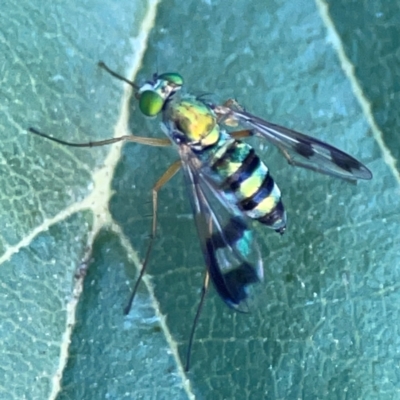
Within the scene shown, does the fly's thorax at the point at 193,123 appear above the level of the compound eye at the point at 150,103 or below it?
below

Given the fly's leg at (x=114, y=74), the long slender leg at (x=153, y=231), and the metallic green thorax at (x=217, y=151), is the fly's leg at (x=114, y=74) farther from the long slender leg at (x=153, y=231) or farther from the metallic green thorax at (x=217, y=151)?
the long slender leg at (x=153, y=231)

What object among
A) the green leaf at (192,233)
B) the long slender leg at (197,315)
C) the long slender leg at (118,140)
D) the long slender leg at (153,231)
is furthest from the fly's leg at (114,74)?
the long slender leg at (197,315)

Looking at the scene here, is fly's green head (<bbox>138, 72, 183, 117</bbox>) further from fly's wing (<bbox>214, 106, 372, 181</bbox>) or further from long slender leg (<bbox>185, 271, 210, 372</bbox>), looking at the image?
long slender leg (<bbox>185, 271, 210, 372</bbox>)

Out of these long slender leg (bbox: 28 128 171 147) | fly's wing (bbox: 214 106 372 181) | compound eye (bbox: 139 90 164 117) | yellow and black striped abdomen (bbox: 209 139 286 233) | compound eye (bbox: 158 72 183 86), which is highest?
compound eye (bbox: 158 72 183 86)

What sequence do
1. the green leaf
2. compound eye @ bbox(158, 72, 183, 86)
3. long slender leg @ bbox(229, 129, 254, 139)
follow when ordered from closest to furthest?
the green leaf, compound eye @ bbox(158, 72, 183, 86), long slender leg @ bbox(229, 129, 254, 139)

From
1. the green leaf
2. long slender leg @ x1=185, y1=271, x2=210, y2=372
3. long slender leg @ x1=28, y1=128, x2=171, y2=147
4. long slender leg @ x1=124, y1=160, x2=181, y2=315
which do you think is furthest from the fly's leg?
long slender leg @ x1=185, y1=271, x2=210, y2=372

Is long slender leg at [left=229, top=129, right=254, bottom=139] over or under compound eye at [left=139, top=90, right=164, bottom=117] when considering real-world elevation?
under
